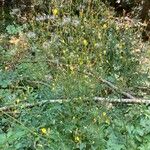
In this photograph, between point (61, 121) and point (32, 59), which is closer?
point (61, 121)

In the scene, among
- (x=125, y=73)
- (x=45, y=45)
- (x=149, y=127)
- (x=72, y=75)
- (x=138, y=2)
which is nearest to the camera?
(x=149, y=127)

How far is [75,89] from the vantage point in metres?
3.34

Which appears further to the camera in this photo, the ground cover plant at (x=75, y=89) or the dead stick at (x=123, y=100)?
the dead stick at (x=123, y=100)

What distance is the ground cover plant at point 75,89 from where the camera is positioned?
3100 mm

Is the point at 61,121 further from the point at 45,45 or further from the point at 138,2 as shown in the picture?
the point at 138,2

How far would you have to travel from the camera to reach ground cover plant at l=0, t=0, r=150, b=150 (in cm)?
310

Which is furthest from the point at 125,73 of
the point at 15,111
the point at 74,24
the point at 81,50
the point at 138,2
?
the point at 138,2

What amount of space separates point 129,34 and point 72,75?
105cm

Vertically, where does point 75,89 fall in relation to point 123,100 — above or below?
above

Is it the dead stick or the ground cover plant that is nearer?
the ground cover plant

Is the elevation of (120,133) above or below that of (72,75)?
below

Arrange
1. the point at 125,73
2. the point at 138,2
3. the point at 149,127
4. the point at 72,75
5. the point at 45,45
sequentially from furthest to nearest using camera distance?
the point at 138,2, the point at 45,45, the point at 125,73, the point at 72,75, the point at 149,127

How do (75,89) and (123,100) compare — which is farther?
(123,100)

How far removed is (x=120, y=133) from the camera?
314 centimetres
